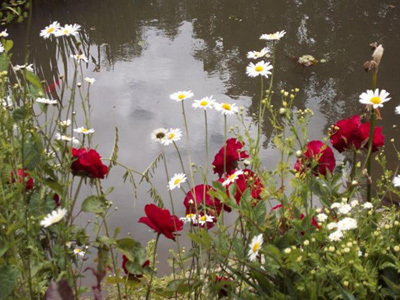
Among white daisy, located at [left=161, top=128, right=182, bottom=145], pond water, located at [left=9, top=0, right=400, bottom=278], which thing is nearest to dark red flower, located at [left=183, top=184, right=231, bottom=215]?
white daisy, located at [left=161, top=128, right=182, bottom=145]

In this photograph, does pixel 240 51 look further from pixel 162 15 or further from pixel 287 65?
pixel 162 15

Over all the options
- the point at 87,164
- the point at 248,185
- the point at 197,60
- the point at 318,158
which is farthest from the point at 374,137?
the point at 197,60

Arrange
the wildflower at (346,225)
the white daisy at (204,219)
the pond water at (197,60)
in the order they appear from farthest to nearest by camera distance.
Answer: the pond water at (197,60), the white daisy at (204,219), the wildflower at (346,225)

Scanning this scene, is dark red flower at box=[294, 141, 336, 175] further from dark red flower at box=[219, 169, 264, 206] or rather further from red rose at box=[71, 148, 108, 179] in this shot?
red rose at box=[71, 148, 108, 179]

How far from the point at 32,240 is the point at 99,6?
5.68m

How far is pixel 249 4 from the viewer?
6246 mm

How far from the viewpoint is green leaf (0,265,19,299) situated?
3.93ft

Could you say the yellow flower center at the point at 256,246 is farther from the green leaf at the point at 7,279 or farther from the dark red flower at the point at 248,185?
the green leaf at the point at 7,279

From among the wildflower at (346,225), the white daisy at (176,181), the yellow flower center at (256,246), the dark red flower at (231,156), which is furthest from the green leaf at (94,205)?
the wildflower at (346,225)

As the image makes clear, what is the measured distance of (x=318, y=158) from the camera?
4.75 ft

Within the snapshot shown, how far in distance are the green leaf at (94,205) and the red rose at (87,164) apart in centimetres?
6

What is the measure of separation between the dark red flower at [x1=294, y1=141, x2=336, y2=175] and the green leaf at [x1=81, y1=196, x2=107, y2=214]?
520 millimetres

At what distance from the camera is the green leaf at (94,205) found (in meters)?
1.44

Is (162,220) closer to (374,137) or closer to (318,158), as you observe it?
(318,158)
